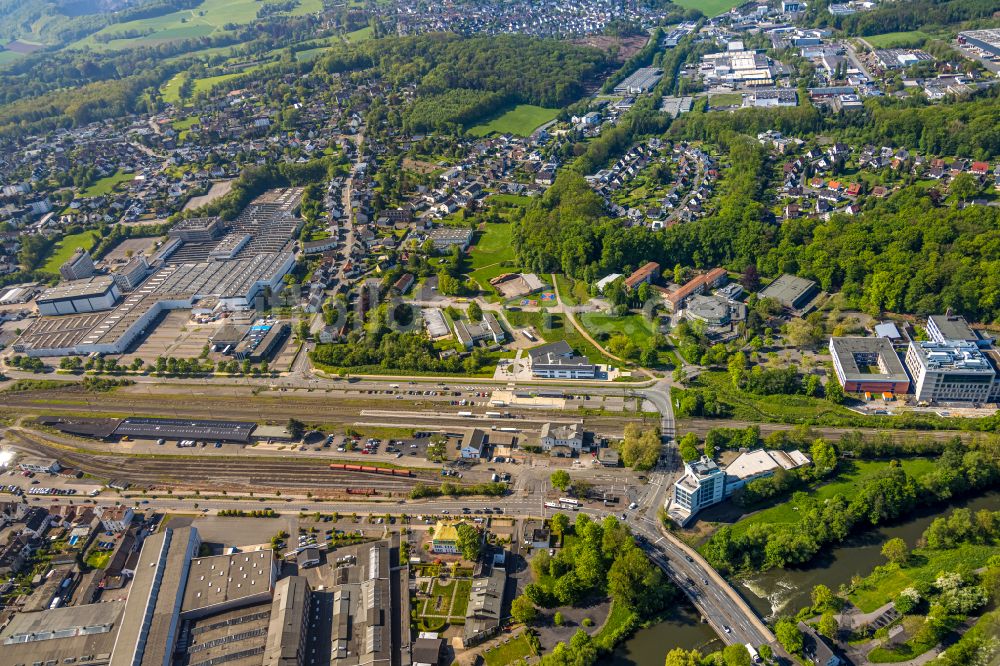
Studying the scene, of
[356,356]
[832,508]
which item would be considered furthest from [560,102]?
[832,508]

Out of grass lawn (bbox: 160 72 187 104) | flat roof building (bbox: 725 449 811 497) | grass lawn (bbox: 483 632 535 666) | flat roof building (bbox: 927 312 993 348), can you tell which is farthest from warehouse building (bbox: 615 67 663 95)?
grass lawn (bbox: 483 632 535 666)

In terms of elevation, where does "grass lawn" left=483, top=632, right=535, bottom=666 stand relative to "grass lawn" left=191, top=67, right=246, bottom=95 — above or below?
below

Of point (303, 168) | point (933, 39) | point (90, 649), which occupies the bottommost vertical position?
point (90, 649)

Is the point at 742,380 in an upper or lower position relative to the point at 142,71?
lower

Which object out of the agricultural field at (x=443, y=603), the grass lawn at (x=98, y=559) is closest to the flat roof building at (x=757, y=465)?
the agricultural field at (x=443, y=603)

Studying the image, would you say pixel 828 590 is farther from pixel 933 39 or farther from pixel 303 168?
pixel 933 39

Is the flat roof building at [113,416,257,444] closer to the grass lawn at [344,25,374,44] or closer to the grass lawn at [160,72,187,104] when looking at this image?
the grass lawn at [160,72,187,104]
